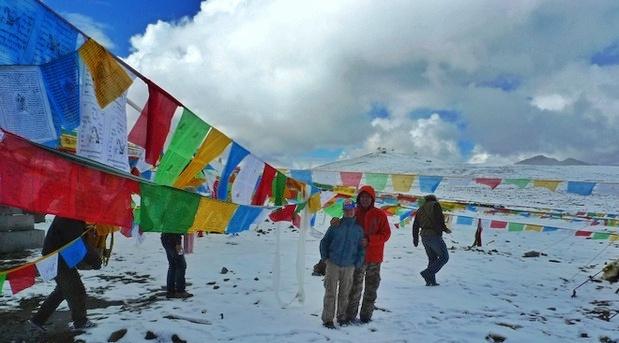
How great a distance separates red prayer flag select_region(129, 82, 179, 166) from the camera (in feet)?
14.0

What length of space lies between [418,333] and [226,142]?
394cm

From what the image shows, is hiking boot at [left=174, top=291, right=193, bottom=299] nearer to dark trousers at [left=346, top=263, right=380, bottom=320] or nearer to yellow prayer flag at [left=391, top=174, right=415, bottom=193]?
dark trousers at [left=346, top=263, right=380, bottom=320]

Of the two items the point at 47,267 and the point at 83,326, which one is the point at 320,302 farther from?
the point at 47,267

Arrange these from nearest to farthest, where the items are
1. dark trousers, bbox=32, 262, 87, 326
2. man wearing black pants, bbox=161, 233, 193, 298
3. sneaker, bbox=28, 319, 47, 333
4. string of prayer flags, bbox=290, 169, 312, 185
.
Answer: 1. dark trousers, bbox=32, 262, 87, 326
2. sneaker, bbox=28, 319, 47, 333
3. man wearing black pants, bbox=161, 233, 193, 298
4. string of prayer flags, bbox=290, 169, 312, 185

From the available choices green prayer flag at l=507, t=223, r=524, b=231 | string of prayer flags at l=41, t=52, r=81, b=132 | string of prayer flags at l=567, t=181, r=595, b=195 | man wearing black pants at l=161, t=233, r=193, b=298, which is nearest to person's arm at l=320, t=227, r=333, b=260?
man wearing black pants at l=161, t=233, r=193, b=298

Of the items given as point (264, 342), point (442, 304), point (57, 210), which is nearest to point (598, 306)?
point (442, 304)

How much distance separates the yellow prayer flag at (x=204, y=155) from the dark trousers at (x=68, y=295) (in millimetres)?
2235

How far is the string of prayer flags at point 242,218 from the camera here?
20.1 ft

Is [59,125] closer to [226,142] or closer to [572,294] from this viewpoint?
[226,142]

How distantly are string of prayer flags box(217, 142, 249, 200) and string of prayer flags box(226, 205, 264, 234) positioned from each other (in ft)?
1.07

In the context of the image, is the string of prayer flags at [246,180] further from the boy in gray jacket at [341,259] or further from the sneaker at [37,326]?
the sneaker at [37,326]

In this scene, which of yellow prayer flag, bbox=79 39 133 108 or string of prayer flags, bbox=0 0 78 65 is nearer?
string of prayer flags, bbox=0 0 78 65

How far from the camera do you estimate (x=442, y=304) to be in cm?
820

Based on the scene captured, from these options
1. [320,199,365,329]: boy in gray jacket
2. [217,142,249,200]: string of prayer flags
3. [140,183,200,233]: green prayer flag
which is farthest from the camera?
[320,199,365,329]: boy in gray jacket
